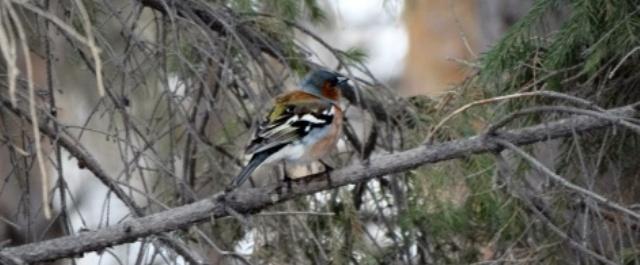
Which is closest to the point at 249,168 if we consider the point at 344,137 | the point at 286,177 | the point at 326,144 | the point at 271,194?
the point at 286,177

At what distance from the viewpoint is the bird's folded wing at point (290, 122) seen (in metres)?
4.46

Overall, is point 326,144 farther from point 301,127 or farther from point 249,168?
point 249,168

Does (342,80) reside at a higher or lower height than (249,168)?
higher

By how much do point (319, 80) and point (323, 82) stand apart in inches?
0.7

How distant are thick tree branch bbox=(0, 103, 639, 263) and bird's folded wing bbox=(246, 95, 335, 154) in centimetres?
40

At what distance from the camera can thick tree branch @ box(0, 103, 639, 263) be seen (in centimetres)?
366

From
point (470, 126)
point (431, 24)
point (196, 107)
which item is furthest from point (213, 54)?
point (431, 24)

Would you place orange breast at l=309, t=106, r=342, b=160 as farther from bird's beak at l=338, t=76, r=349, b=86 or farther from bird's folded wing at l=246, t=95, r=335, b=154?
bird's beak at l=338, t=76, r=349, b=86

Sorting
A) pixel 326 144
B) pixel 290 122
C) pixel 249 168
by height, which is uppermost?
pixel 290 122

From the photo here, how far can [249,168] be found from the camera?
13.9 feet

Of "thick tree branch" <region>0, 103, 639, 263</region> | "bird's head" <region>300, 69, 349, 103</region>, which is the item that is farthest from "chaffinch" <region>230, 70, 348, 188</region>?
"thick tree branch" <region>0, 103, 639, 263</region>

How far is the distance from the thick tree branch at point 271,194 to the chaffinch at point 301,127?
248mm

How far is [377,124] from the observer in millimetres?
5105

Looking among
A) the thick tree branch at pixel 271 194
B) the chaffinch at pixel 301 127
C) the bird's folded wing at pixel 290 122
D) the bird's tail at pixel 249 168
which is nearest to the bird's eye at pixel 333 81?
the chaffinch at pixel 301 127
